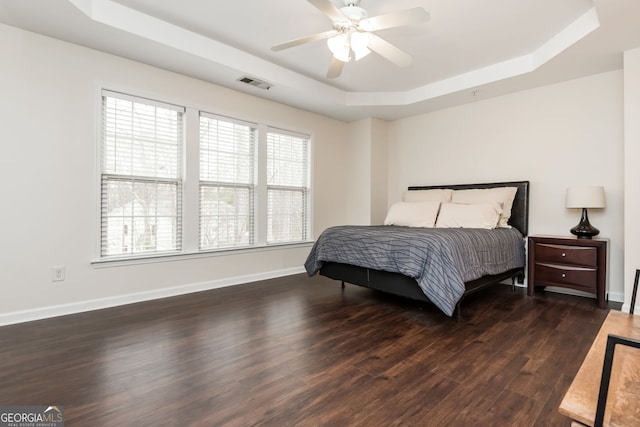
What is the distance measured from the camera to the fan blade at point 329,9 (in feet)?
7.02

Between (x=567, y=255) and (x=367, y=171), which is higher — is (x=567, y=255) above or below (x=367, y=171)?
below

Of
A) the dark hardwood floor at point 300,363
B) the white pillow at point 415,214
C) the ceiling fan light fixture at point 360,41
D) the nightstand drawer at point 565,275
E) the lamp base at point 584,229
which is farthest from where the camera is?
the white pillow at point 415,214

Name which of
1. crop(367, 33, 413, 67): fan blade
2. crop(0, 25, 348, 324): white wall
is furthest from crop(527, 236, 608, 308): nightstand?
crop(0, 25, 348, 324): white wall

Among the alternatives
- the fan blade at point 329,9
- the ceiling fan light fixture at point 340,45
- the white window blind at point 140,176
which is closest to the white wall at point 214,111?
the white window blind at point 140,176

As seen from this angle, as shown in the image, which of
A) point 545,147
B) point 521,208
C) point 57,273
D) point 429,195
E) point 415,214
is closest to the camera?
point 57,273

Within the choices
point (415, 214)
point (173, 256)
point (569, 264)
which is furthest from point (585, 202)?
point (173, 256)

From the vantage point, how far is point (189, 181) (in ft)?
12.2

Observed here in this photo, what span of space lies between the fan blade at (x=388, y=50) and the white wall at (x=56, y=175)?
2.23 meters

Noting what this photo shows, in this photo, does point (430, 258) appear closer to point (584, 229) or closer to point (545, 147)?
point (584, 229)

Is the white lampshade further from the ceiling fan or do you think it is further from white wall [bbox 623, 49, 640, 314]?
the ceiling fan

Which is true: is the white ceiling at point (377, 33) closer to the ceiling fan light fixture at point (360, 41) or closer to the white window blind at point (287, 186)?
the ceiling fan light fixture at point (360, 41)

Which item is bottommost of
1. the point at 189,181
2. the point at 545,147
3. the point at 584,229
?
the point at 584,229

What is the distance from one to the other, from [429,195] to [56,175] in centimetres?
433

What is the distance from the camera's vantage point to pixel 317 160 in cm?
509
